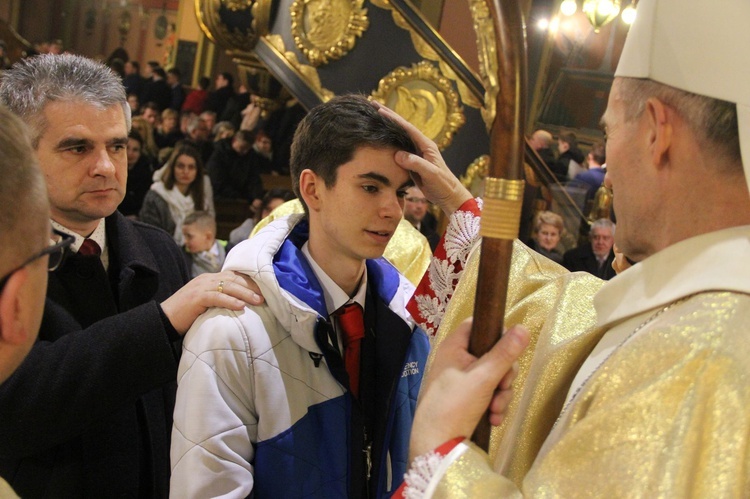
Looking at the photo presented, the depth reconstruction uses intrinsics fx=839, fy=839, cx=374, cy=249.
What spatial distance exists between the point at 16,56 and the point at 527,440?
1532 cm

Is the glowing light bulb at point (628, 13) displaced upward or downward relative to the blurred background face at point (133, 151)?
upward

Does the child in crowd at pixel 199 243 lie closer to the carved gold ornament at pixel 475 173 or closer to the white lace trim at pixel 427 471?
the carved gold ornament at pixel 475 173

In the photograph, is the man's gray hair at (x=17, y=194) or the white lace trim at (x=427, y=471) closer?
the man's gray hair at (x=17, y=194)

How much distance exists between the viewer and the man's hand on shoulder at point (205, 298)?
5.83 feet

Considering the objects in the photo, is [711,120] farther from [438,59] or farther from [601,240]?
[438,59]

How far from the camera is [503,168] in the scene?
1.21 meters

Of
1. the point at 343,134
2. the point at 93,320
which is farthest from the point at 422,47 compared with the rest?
the point at 93,320

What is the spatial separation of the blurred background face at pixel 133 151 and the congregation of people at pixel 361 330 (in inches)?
214

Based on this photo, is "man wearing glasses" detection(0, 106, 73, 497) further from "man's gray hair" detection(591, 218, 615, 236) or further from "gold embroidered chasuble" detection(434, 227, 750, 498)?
"man's gray hair" detection(591, 218, 615, 236)

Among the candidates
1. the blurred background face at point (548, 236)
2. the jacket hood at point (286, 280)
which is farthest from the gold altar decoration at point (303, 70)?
the jacket hood at point (286, 280)

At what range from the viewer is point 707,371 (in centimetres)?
109

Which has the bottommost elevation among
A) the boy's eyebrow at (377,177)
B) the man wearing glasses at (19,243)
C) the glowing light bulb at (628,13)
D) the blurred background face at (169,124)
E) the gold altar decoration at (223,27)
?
the man wearing glasses at (19,243)

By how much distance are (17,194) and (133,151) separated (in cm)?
672

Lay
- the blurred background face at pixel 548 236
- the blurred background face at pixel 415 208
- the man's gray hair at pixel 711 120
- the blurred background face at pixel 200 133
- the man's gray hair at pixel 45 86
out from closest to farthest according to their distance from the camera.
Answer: the man's gray hair at pixel 711 120
the man's gray hair at pixel 45 86
the blurred background face at pixel 415 208
the blurred background face at pixel 548 236
the blurred background face at pixel 200 133
